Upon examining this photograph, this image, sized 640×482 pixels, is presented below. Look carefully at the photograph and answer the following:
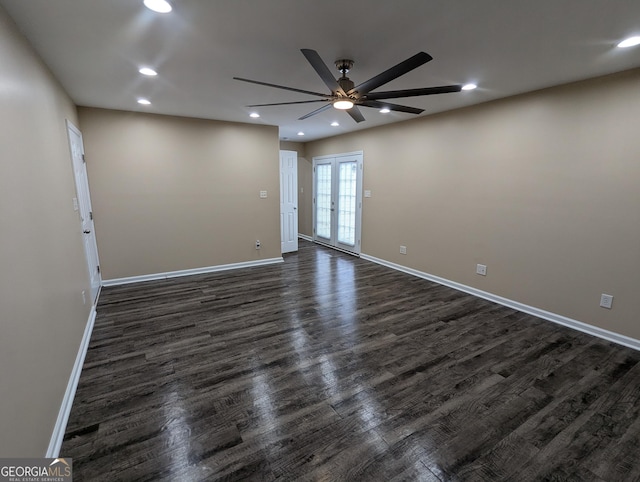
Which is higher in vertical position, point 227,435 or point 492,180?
point 492,180

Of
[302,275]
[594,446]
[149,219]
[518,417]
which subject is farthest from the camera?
[302,275]

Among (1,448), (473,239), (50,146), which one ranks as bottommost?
(1,448)

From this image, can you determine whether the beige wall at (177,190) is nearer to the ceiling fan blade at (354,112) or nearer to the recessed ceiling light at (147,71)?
the recessed ceiling light at (147,71)

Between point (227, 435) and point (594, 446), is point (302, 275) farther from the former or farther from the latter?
point (594, 446)

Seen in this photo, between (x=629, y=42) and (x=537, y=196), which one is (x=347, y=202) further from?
(x=629, y=42)

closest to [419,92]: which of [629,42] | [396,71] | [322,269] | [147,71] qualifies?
[396,71]

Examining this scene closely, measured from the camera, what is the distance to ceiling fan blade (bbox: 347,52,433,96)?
1785mm

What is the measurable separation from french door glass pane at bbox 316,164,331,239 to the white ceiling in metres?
3.77

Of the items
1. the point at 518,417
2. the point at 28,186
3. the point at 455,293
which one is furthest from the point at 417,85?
the point at 28,186

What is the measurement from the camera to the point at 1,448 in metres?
1.20

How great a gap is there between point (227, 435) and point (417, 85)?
3499 mm

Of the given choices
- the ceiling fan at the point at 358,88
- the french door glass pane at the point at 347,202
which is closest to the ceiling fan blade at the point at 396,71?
the ceiling fan at the point at 358,88

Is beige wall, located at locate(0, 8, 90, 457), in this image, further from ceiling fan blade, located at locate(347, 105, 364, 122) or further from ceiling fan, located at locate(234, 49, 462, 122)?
ceiling fan blade, located at locate(347, 105, 364, 122)

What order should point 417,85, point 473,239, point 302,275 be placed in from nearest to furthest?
point 417,85, point 473,239, point 302,275
